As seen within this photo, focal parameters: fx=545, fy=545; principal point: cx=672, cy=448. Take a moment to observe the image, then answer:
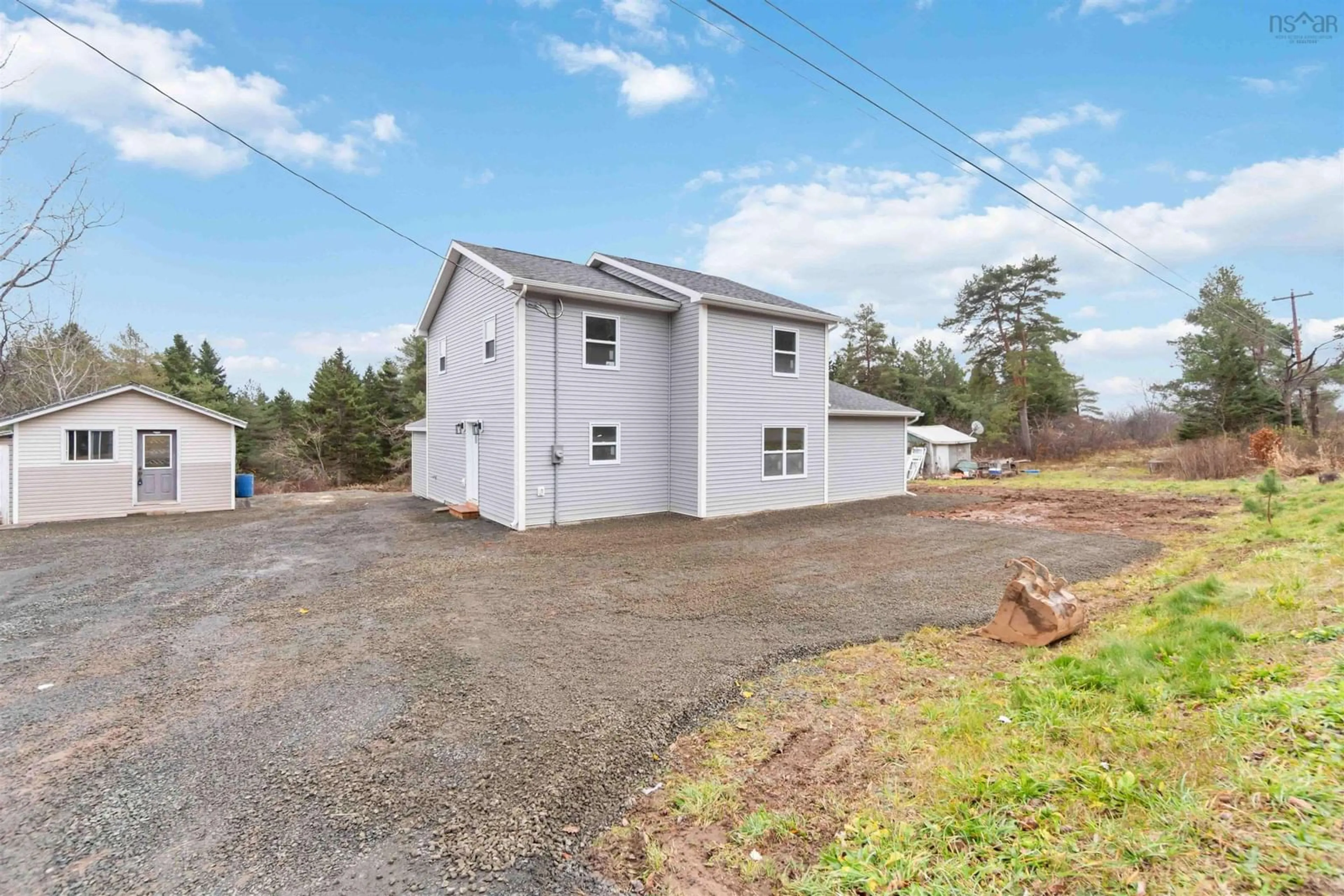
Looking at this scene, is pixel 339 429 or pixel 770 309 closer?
pixel 770 309

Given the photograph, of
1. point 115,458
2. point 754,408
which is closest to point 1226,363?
point 754,408

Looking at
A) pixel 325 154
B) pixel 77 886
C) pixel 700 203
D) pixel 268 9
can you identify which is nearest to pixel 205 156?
pixel 325 154

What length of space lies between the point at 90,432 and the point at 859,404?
18.2 meters

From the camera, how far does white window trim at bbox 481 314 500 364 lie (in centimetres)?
1137

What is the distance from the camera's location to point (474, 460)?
12633 mm

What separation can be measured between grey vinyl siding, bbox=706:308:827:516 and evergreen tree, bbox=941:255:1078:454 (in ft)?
71.4

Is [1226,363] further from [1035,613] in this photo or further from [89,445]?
[89,445]

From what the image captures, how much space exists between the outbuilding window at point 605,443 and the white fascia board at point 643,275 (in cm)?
316

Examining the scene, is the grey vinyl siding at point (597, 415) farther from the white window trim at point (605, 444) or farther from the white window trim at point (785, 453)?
the white window trim at point (785, 453)

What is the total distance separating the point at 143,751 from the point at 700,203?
15.2 m

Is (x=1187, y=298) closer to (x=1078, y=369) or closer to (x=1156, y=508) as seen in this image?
(x=1156, y=508)

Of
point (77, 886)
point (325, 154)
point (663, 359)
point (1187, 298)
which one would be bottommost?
point (77, 886)

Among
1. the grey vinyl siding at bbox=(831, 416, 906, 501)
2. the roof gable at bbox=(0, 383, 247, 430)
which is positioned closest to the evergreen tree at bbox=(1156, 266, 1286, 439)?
the grey vinyl siding at bbox=(831, 416, 906, 501)

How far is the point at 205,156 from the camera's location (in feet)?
35.3
